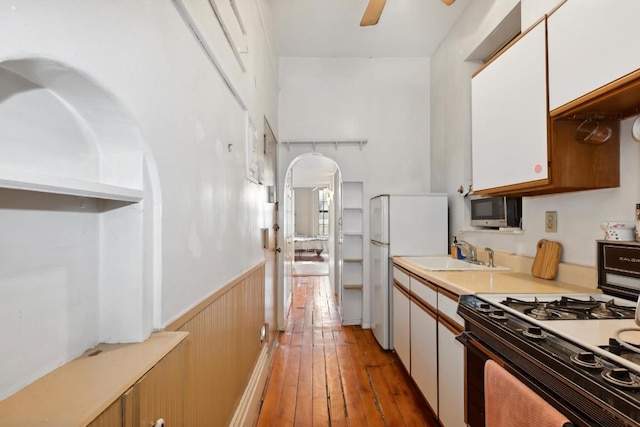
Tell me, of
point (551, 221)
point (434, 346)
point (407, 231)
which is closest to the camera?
point (551, 221)

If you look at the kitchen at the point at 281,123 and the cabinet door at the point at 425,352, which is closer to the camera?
the kitchen at the point at 281,123

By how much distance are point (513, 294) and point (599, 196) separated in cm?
65

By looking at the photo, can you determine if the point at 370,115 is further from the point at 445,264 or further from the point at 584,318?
the point at 584,318

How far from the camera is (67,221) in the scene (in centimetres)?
69

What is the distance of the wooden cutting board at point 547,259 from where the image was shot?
1.79m

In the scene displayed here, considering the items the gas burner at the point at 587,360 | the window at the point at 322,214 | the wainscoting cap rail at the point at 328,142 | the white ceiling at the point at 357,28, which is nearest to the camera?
the gas burner at the point at 587,360

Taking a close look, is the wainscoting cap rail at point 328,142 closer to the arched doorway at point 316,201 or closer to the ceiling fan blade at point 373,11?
the ceiling fan blade at point 373,11

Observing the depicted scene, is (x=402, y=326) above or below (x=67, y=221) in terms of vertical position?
below

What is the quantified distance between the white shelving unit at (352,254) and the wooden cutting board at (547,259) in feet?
7.26

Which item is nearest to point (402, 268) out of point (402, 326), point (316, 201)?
point (402, 326)

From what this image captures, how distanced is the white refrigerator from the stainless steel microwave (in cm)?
44

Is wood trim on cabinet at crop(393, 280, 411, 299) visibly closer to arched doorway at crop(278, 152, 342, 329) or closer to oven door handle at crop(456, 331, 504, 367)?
oven door handle at crop(456, 331, 504, 367)

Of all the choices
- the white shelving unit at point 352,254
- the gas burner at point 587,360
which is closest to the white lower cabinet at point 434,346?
the gas burner at point 587,360

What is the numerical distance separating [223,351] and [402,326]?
167 cm
